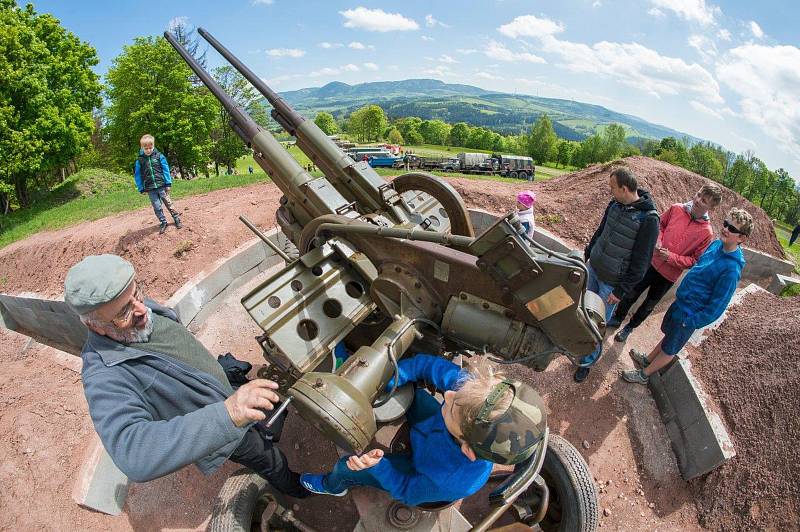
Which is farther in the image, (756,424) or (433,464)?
(756,424)

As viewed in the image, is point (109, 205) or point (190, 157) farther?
point (190, 157)

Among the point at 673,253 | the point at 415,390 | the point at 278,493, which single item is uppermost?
the point at 673,253

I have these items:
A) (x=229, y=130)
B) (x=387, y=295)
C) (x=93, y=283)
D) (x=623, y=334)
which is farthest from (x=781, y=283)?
(x=229, y=130)

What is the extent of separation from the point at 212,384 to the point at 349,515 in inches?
83.6

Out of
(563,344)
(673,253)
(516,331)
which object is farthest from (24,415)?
(673,253)

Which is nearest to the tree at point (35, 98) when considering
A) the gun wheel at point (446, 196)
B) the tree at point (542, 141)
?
the gun wheel at point (446, 196)

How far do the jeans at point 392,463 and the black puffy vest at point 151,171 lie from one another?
6.17m

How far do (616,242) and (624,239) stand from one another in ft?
0.31

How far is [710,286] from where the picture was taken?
385 centimetres

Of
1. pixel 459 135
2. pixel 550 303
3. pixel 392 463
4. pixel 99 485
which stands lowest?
pixel 99 485

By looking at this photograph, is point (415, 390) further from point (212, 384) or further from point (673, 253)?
point (673, 253)

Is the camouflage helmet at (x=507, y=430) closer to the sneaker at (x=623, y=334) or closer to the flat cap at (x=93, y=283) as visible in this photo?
the flat cap at (x=93, y=283)

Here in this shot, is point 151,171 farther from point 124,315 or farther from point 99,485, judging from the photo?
point 124,315

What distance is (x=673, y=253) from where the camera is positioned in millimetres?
4738
